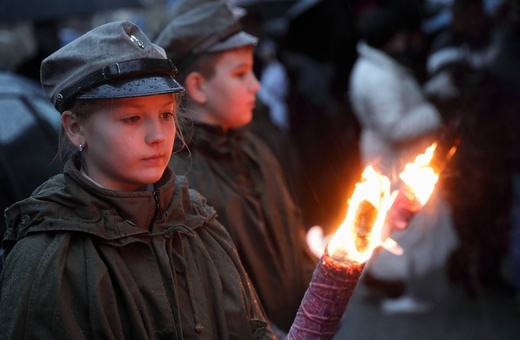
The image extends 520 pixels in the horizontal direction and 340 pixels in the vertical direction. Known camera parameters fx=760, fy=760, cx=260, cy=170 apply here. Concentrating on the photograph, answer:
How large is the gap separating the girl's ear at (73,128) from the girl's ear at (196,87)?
139 cm

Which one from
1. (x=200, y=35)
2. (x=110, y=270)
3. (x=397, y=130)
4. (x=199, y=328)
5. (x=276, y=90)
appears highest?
(x=276, y=90)

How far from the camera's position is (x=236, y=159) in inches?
143

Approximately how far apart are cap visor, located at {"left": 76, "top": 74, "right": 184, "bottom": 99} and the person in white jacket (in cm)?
430

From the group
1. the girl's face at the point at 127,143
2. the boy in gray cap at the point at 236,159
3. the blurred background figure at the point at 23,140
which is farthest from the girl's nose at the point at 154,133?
the blurred background figure at the point at 23,140

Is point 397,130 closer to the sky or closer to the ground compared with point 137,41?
closer to the sky

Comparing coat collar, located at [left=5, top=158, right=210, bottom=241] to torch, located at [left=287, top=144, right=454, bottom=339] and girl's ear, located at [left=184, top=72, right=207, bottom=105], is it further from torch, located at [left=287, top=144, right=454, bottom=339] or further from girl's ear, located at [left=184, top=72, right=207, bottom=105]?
girl's ear, located at [left=184, top=72, right=207, bottom=105]

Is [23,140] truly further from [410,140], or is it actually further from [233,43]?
[410,140]

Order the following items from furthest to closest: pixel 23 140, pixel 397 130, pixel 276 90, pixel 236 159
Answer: pixel 276 90 → pixel 397 130 → pixel 23 140 → pixel 236 159

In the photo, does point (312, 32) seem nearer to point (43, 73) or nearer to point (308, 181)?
point (308, 181)

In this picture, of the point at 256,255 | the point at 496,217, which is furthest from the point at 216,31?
the point at 496,217

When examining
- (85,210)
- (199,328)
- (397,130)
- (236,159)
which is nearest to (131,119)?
(85,210)

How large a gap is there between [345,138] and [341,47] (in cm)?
197

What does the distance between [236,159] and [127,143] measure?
1428 millimetres

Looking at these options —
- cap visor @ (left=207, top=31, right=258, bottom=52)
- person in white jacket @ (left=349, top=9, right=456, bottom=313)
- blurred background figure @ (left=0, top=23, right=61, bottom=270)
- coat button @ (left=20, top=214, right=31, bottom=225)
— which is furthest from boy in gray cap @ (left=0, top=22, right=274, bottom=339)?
person in white jacket @ (left=349, top=9, right=456, bottom=313)
